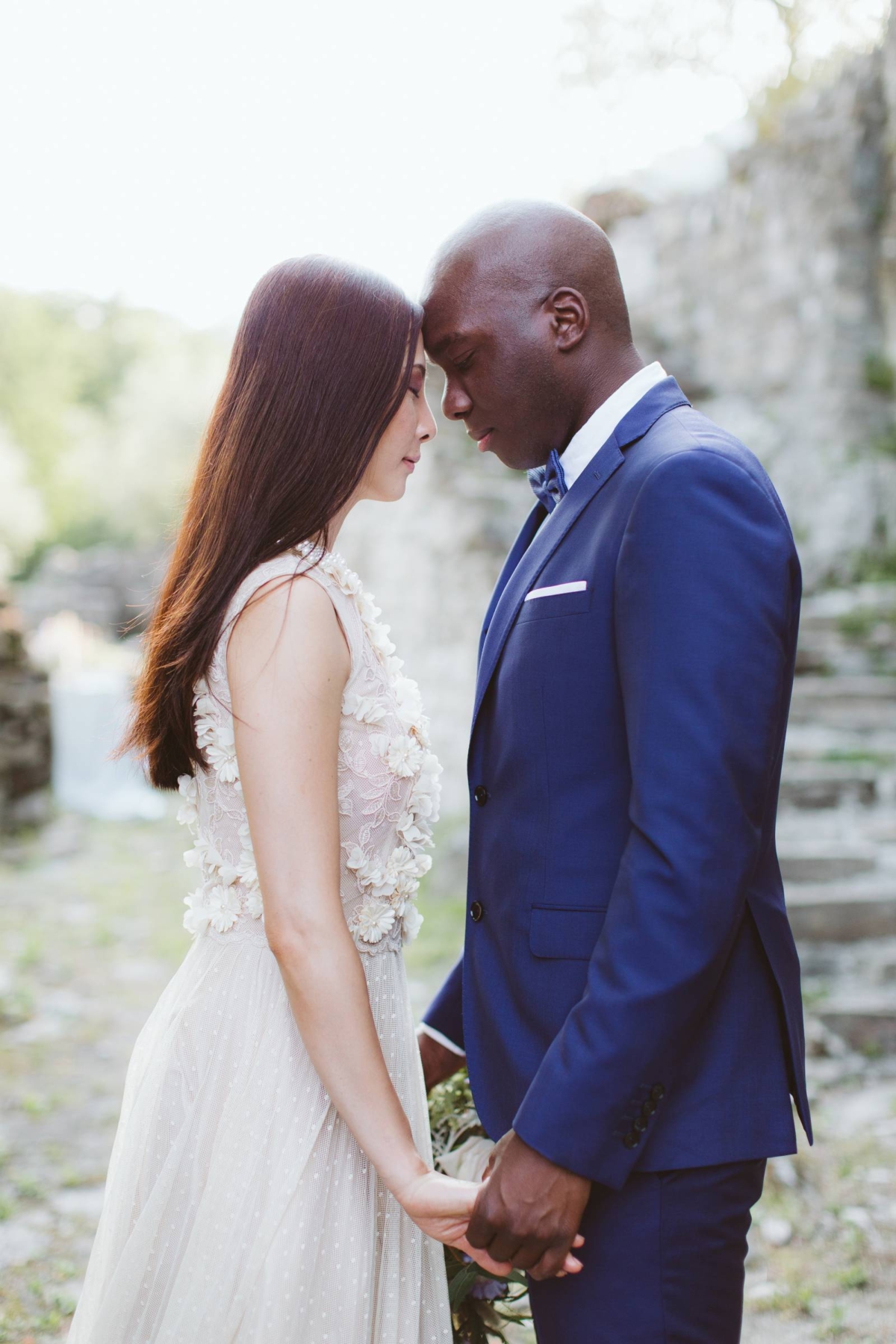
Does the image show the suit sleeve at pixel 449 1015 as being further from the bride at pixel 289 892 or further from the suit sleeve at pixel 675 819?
the suit sleeve at pixel 675 819

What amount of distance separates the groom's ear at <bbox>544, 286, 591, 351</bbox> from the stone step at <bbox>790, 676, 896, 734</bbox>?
4.58 m

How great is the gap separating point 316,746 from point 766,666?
61cm

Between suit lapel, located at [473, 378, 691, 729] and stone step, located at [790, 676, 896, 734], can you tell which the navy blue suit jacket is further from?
stone step, located at [790, 676, 896, 734]

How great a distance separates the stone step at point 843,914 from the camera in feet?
14.5

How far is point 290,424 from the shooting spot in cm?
162

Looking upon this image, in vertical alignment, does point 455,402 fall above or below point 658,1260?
above

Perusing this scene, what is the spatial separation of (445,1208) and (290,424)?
1.12m

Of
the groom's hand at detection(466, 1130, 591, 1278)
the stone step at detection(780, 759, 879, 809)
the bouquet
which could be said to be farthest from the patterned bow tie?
the stone step at detection(780, 759, 879, 809)

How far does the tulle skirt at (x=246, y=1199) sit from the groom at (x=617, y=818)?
0.68 ft

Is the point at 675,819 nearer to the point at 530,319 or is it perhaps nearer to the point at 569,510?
the point at 569,510

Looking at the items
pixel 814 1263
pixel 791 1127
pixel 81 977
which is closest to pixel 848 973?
pixel 814 1263

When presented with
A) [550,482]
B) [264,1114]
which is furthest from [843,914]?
[264,1114]

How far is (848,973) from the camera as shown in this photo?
170 inches

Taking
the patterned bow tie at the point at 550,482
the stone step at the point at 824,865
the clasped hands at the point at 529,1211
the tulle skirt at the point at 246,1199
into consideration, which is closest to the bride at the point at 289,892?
the tulle skirt at the point at 246,1199
